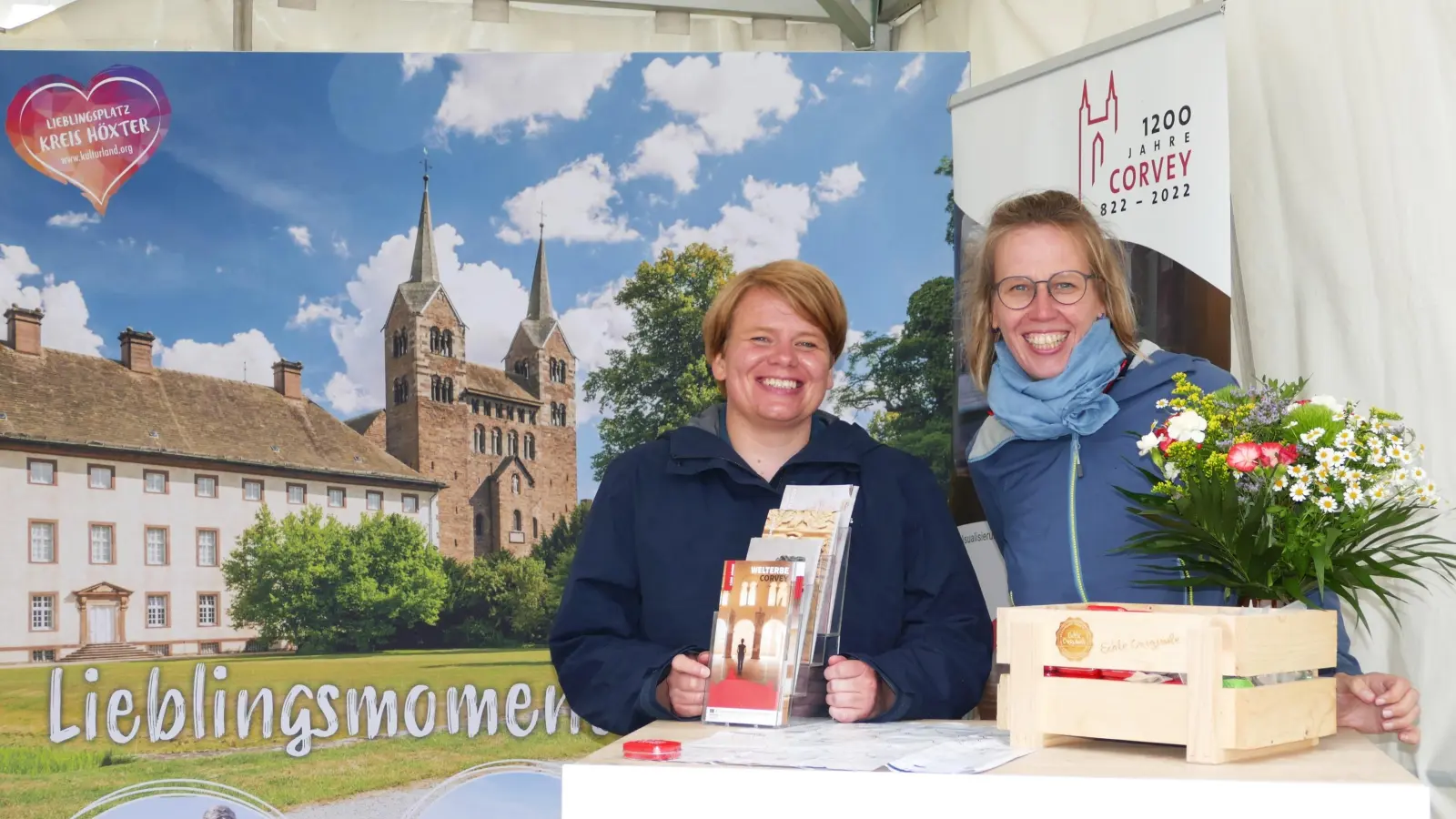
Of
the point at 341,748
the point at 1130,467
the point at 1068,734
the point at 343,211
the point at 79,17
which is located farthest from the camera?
the point at 79,17

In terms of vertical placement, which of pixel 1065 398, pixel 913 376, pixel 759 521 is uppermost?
pixel 913 376

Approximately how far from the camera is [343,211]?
368 cm

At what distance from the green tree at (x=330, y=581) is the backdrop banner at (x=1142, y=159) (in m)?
1.71

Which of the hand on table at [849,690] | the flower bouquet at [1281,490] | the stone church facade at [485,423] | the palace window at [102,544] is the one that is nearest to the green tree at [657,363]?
the stone church facade at [485,423]

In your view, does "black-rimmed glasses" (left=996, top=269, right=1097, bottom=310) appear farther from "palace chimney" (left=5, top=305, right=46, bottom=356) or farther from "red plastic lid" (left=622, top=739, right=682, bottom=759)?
"palace chimney" (left=5, top=305, right=46, bottom=356)

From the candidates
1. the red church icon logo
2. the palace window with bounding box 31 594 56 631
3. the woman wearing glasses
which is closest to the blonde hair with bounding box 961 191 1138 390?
the woman wearing glasses

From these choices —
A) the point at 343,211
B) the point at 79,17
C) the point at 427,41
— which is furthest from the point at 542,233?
the point at 79,17

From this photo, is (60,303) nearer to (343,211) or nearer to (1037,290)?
(343,211)

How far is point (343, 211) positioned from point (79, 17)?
1.49m

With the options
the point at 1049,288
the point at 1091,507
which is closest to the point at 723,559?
the point at 1091,507

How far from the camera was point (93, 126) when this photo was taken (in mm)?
3484

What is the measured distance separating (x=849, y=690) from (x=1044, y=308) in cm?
82

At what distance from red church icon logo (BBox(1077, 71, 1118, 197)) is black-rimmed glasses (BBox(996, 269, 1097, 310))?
829 millimetres

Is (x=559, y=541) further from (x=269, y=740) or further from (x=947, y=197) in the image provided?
(x=947, y=197)
